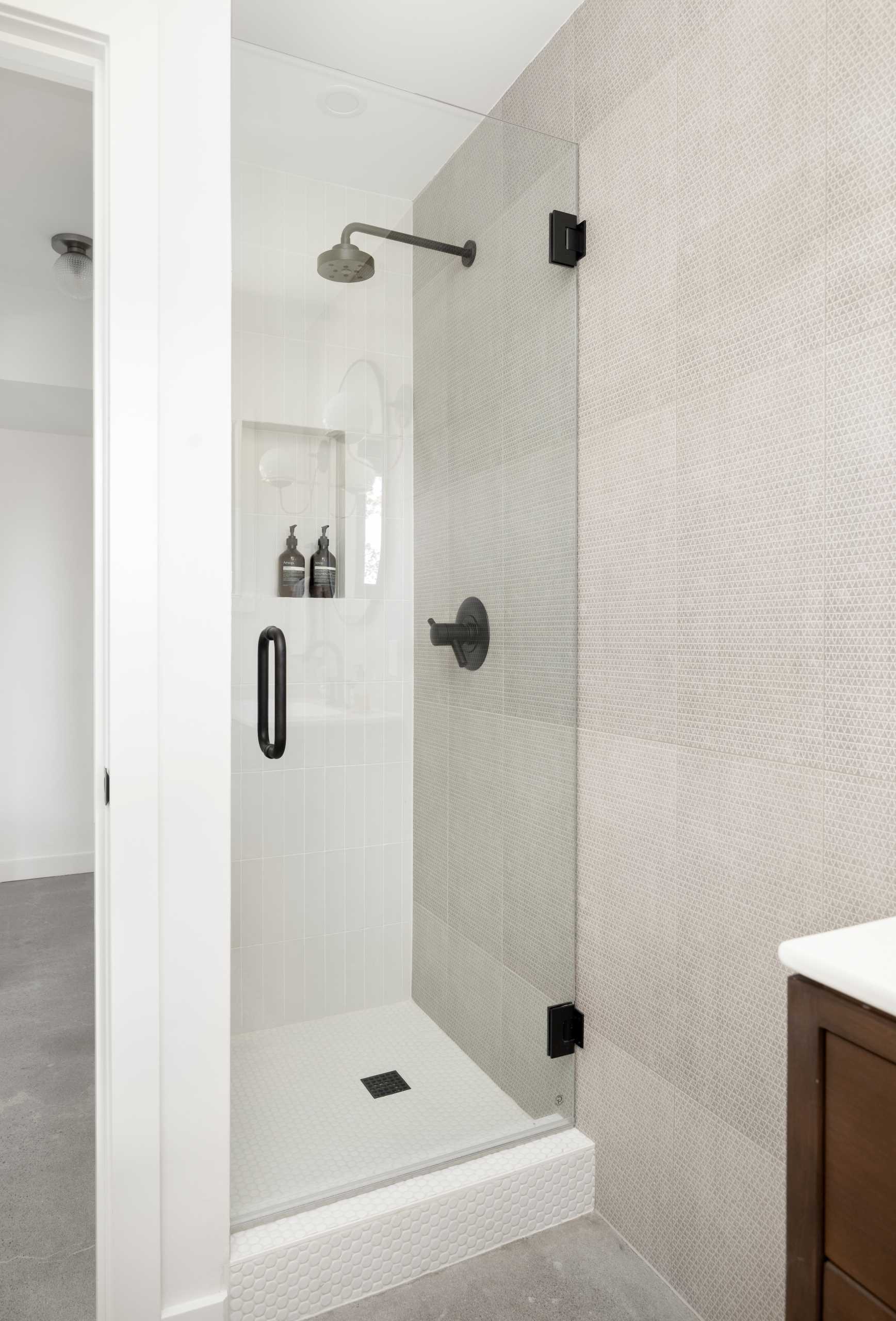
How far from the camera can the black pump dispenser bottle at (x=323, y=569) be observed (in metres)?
1.58

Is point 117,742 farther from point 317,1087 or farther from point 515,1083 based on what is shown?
point 515,1083

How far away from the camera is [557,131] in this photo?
1857 millimetres

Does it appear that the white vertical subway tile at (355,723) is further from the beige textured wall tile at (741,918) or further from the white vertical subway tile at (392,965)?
the beige textured wall tile at (741,918)

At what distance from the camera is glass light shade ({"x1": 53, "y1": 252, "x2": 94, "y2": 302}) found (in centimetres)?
294

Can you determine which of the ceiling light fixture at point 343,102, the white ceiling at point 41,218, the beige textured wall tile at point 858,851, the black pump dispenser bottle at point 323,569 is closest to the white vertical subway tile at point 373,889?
the black pump dispenser bottle at point 323,569

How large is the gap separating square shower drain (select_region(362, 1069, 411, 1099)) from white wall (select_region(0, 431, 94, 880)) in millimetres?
3206

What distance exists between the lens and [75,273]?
2.97 metres

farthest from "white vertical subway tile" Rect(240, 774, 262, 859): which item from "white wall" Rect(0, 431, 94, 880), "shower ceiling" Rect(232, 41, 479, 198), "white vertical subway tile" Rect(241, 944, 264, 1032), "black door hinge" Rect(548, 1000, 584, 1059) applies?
"white wall" Rect(0, 431, 94, 880)

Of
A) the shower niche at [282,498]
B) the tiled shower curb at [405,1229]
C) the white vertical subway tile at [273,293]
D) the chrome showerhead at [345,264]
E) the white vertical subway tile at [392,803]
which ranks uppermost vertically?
the chrome showerhead at [345,264]

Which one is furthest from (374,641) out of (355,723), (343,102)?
(343,102)

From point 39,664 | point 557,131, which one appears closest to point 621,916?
point 557,131

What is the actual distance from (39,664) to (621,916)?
12.2 feet

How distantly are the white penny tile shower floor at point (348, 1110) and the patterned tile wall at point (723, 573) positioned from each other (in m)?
0.27

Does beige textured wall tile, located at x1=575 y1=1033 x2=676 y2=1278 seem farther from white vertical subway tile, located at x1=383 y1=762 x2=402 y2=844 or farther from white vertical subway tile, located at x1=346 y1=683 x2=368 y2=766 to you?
white vertical subway tile, located at x1=346 y1=683 x2=368 y2=766
